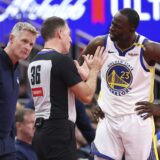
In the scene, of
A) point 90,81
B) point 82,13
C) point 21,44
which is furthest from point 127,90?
point 82,13

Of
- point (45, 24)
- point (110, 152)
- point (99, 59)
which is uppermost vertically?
point (45, 24)

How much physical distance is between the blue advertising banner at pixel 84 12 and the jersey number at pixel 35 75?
4.75 meters

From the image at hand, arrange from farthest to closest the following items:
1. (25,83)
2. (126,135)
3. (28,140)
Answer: (25,83) < (28,140) < (126,135)

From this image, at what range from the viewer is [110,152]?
602cm

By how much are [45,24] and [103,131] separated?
1.23 meters

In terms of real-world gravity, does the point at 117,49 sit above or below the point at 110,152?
above

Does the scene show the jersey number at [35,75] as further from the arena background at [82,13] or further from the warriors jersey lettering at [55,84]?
the arena background at [82,13]

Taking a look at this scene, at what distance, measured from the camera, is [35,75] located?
18.4 feet

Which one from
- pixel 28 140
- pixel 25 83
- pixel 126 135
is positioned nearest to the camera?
pixel 126 135

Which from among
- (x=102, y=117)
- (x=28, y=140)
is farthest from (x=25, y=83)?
(x=102, y=117)

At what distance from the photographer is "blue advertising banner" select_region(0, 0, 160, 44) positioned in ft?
34.1

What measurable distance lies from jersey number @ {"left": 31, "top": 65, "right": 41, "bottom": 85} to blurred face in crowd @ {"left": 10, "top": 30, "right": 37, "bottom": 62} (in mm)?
153

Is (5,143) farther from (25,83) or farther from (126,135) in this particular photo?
(25,83)

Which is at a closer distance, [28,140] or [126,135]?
[126,135]
